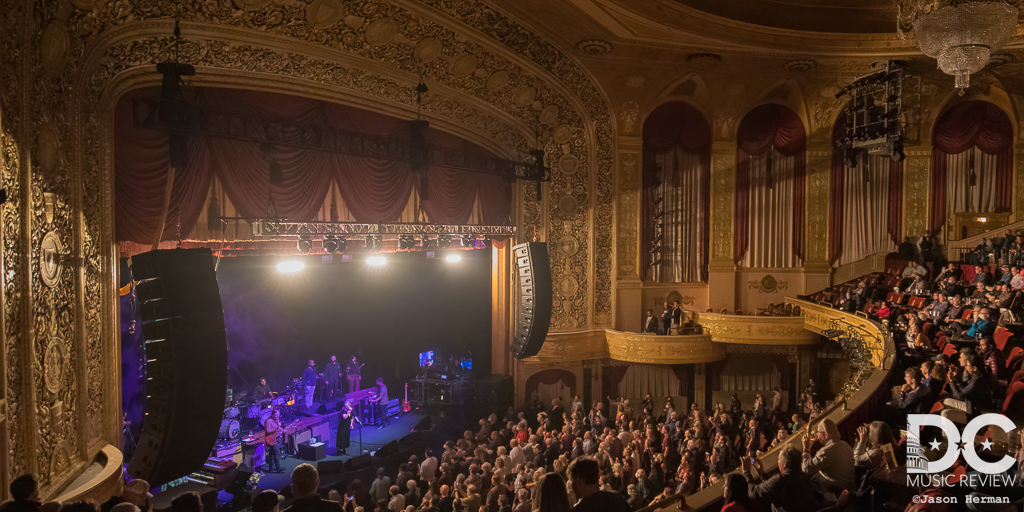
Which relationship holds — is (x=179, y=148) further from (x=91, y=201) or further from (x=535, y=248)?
(x=535, y=248)

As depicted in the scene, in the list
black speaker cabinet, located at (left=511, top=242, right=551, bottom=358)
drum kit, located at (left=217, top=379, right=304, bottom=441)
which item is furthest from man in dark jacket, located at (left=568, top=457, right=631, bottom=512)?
drum kit, located at (left=217, top=379, right=304, bottom=441)

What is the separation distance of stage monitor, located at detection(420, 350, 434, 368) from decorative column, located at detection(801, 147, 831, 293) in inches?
346

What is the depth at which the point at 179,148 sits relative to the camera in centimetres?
717

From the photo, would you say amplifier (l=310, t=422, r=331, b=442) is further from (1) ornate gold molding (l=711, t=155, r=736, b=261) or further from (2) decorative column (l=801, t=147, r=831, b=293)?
(2) decorative column (l=801, t=147, r=831, b=293)

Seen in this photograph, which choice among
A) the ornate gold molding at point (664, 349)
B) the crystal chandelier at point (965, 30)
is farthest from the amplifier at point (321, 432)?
the crystal chandelier at point (965, 30)

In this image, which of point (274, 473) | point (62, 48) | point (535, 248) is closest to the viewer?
point (62, 48)

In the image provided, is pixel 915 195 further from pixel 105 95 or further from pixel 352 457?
pixel 105 95

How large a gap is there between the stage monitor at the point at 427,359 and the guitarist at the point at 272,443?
4.74 meters

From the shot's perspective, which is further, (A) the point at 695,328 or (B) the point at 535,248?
(A) the point at 695,328

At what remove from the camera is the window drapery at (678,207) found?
14258mm

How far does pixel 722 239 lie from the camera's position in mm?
14297

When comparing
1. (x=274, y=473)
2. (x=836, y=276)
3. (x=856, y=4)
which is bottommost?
(x=274, y=473)

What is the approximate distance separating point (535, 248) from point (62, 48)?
6999 mm

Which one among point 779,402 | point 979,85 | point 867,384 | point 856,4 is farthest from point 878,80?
point 867,384
